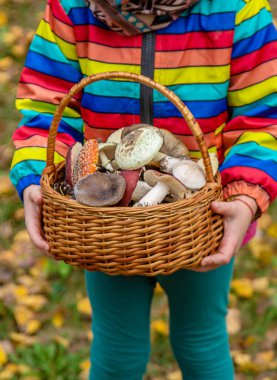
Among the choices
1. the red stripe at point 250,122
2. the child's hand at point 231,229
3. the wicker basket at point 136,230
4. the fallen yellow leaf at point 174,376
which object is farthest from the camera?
the fallen yellow leaf at point 174,376

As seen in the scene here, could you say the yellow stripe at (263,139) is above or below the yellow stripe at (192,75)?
below

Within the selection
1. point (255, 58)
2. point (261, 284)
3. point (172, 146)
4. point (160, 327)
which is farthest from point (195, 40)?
point (261, 284)

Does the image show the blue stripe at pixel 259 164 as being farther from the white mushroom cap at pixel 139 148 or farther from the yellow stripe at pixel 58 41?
the yellow stripe at pixel 58 41

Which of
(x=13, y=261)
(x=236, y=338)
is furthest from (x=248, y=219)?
(x=13, y=261)

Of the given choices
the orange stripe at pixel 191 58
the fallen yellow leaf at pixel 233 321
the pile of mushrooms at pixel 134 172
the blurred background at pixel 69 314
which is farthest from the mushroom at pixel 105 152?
the fallen yellow leaf at pixel 233 321

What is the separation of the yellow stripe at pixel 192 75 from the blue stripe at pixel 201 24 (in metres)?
0.08

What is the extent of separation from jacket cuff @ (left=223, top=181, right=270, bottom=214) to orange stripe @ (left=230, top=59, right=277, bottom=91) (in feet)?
0.73

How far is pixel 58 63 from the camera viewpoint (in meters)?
1.51

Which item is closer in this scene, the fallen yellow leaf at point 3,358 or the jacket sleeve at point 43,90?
the jacket sleeve at point 43,90

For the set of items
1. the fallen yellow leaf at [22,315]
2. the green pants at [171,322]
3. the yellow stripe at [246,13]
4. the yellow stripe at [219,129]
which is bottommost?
the fallen yellow leaf at [22,315]

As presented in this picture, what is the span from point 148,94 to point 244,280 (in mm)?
1314

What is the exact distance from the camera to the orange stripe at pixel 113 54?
1.42 m

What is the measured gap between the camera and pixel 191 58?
141 cm

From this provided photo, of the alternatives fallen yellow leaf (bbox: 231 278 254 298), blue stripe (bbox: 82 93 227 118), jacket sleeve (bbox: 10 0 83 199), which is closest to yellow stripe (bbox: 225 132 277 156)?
blue stripe (bbox: 82 93 227 118)
